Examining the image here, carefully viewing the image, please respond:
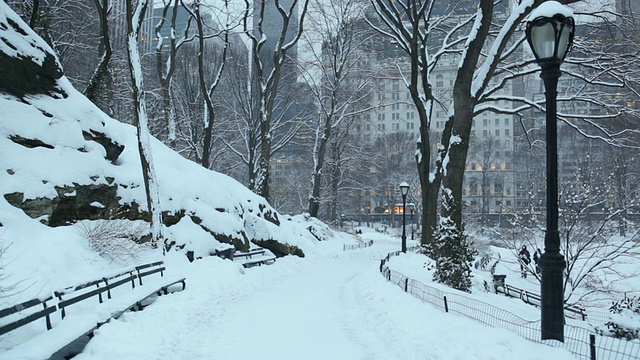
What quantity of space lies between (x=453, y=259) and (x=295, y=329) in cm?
527

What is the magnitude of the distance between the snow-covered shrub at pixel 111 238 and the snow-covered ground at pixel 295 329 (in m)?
1.88

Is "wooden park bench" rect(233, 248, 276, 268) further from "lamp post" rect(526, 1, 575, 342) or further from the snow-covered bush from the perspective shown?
"lamp post" rect(526, 1, 575, 342)

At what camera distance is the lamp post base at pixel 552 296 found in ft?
18.2

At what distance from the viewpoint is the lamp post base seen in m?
5.56

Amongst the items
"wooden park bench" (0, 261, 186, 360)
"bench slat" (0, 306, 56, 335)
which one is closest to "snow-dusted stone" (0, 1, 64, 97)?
"wooden park bench" (0, 261, 186, 360)

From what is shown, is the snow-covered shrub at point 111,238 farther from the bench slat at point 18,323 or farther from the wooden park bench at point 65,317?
the bench slat at point 18,323

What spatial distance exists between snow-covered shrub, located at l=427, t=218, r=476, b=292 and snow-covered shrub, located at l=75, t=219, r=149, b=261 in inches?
330

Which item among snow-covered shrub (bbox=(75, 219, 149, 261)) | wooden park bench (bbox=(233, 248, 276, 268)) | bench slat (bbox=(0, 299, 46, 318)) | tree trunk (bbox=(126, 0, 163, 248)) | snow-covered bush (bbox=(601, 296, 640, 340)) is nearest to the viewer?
bench slat (bbox=(0, 299, 46, 318))

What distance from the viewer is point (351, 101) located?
A: 36125 mm

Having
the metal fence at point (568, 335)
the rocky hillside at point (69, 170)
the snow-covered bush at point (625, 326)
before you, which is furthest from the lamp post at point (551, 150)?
the rocky hillside at point (69, 170)

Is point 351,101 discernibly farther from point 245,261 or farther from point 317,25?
point 245,261

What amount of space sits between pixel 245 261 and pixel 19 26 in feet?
34.1

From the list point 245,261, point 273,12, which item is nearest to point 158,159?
point 245,261

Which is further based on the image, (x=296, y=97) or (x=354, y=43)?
(x=296, y=97)
